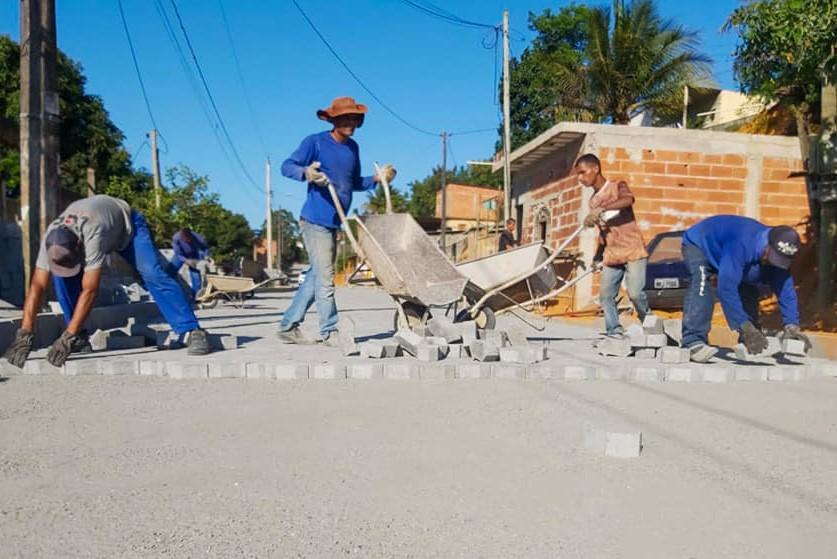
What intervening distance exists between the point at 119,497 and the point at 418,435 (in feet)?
4.62

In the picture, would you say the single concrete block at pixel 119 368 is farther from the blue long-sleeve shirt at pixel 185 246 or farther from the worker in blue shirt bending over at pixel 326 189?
the blue long-sleeve shirt at pixel 185 246

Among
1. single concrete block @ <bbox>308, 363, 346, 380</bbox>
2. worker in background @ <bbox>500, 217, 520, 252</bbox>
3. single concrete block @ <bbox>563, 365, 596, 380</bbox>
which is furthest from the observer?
worker in background @ <bbox>500, 217, 520, 252</bbox>

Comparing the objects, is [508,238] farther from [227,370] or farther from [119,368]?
[119,368]

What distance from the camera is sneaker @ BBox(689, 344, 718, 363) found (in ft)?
17.6

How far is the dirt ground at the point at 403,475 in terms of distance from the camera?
2.12m

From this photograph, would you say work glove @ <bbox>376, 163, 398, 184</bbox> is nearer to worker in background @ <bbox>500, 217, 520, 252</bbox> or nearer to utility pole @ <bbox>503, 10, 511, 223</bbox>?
worker in background @ <bbox>500, 217, 520, 252</bbox>

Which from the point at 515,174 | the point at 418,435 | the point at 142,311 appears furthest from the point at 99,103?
the point at 418,435

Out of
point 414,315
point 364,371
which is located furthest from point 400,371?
point 414,315

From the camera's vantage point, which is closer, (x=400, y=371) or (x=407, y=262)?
(x=400, y=371)

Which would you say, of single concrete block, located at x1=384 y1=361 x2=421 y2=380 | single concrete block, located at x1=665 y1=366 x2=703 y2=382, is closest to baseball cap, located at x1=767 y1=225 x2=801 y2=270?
single concrete block, located at x1=665 y1=366 x2=703 y2=382

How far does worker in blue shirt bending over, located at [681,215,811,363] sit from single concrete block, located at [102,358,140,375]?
4.30 meters

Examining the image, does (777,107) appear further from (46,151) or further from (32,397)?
(32,397)

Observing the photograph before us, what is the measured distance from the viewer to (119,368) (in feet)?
16.0

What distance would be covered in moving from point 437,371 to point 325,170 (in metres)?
2.10
